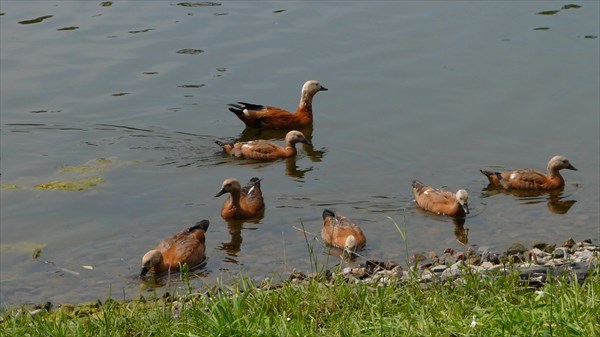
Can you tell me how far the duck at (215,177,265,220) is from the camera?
1280 centimetres

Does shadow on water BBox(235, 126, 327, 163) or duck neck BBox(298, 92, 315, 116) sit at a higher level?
duck neck BBox(298, 92, 315, 116)

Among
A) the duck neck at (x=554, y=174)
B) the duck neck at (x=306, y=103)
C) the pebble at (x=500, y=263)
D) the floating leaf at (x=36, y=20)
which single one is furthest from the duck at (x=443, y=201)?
the floating leaf at (x=36, y=20)

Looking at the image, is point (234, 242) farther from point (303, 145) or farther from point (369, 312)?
point (369, 312)

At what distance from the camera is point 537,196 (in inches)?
538

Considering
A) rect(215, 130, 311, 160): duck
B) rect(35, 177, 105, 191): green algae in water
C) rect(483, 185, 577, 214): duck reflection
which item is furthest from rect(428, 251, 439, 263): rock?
rect(35, 177, 105, 191): green algae in water

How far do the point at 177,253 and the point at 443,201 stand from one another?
3.36 metres

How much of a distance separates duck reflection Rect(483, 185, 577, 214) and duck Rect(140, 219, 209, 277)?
12.8 feet

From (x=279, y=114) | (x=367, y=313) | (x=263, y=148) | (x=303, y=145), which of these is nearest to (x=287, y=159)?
(x=263, y=148)

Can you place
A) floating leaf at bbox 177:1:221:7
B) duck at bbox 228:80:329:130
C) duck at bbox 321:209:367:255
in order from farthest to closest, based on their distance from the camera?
floating leaf at bbox 177:1:221:7
duck at bbox 228:80:329:130
duck at bbox 321:209:367:255

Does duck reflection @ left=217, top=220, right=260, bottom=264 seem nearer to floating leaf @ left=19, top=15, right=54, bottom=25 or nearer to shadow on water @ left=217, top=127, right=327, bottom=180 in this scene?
shadow on water @ left=217, top=127, right=327, bottom=180

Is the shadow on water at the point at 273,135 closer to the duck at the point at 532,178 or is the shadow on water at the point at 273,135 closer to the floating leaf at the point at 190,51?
the floating leaf at the point at 190,51

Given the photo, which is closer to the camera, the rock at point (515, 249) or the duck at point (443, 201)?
the rock at point (515, 249)

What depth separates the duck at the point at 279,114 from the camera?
1580cm

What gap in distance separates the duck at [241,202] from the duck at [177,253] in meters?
1.04
